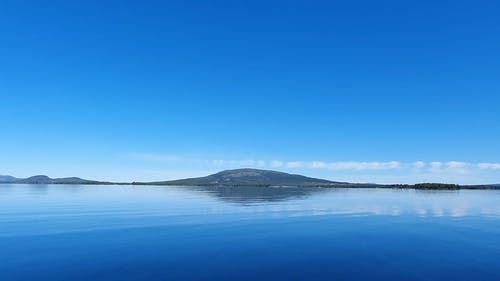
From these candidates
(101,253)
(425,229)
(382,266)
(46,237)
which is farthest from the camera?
(425,229)

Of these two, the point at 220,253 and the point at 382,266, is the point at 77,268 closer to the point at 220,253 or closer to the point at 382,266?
the point at 220,253

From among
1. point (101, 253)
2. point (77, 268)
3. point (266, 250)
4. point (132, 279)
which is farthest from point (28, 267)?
point (266, 250)

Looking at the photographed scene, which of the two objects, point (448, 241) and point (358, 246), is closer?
point (358, 246)

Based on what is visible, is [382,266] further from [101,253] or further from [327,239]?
[101,253]

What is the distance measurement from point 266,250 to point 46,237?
64.9ft

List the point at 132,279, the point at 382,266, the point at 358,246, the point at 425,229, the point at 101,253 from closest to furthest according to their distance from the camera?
1. the point at 132,279
2. the point at 382,266
3. the point at 101,253
4. the point at 358,246
5. the point at 425,229

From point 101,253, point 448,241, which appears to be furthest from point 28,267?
point 448,241

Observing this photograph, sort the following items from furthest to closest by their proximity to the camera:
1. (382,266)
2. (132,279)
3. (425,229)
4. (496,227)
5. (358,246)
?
(496,227)
(425,229)
(358,246)
(382,266)
(132,279)

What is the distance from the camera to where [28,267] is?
19547 mm

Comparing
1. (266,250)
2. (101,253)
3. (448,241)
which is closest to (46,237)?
(101,253)

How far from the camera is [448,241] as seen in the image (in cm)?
3008

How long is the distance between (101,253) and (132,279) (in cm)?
705

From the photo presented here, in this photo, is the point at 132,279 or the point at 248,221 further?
the point at 248,221

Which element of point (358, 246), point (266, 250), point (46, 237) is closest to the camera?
point (266, 250)
